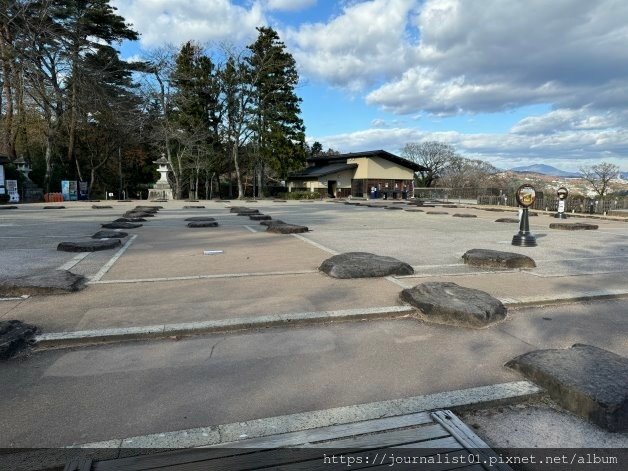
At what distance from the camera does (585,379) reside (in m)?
2.80

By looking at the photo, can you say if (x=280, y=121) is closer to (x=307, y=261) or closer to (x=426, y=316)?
(x=307, y=261)

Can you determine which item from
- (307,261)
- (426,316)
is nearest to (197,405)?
(426,316)

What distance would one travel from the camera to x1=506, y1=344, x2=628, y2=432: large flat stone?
252 centimetres

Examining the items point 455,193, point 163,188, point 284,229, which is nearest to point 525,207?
point 284,229

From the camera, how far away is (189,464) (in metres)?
2.13

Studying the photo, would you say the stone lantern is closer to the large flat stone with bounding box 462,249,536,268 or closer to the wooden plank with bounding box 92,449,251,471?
the large flat stone with bounding box 462,249,536,268

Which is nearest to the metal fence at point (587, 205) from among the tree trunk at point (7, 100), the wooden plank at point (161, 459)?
the wooden plank at point (161, 459)

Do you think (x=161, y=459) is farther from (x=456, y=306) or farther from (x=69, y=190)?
(x=69, y=190)

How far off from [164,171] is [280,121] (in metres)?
11.2

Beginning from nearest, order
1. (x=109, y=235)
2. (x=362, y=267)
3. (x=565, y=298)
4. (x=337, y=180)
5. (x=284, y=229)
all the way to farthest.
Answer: (x=565, y=298)
(x=362, y=267)
(x=109, y=235)
(x=284, y=229)
(x=337, y=180)

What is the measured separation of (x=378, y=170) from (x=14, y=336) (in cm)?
4280

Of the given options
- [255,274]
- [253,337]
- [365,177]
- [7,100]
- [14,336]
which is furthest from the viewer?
[365,177]

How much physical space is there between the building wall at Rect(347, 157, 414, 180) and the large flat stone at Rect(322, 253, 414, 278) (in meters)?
38.2

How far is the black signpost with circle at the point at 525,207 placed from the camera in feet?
30.1
